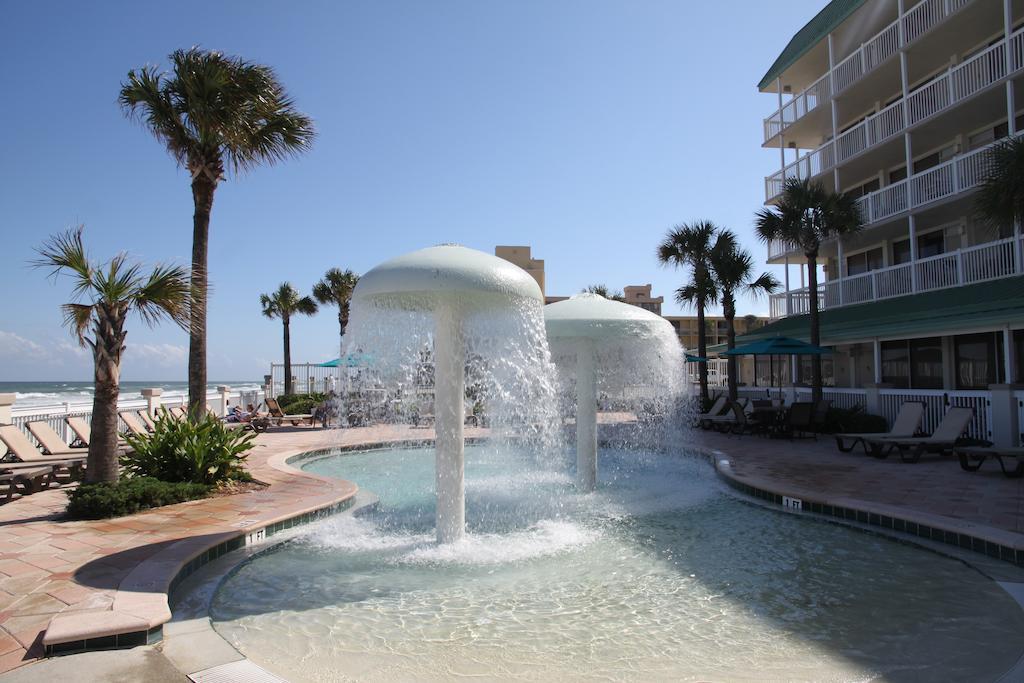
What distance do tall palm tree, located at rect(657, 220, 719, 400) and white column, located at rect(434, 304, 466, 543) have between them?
19071 mm

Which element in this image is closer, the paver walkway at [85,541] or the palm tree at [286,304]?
the paver walkway at [85,541]

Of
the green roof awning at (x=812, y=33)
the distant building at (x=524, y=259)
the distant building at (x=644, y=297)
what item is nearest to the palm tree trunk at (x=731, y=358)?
the green roof awning at (x=812, y=33)

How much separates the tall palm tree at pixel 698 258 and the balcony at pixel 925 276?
10.7 ft

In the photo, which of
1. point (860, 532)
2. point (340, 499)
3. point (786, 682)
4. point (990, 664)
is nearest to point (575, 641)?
point (786, 682)

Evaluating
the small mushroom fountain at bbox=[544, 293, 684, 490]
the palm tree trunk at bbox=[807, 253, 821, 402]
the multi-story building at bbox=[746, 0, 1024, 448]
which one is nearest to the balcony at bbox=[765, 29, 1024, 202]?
the multi-story building at bbox=[746, 0, 1024, 448]

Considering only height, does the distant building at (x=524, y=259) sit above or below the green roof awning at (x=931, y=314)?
above

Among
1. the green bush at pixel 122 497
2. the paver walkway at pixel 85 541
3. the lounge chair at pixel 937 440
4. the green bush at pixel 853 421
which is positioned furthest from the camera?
the green bush at pixel 853 421

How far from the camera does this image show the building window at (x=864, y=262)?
22359mm

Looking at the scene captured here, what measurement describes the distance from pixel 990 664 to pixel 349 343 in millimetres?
5762

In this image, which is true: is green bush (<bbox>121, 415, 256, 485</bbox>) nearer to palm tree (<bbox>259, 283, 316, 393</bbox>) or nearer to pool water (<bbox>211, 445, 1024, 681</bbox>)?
pool water (<bbox>211, 445, 1024, 681</bbox>)

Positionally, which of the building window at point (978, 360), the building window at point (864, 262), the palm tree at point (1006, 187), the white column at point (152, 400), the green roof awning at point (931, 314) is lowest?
the white column at point (152, 400)

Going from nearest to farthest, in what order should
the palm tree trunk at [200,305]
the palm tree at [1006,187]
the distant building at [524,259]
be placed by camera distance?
the palm tree at [1006,187], the palm tree trunk at [200,305], the distant building at [524,259]

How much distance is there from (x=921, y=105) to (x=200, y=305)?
20566mm

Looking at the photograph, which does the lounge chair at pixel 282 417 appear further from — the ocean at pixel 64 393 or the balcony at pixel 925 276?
the balcony at pixel 925 276
